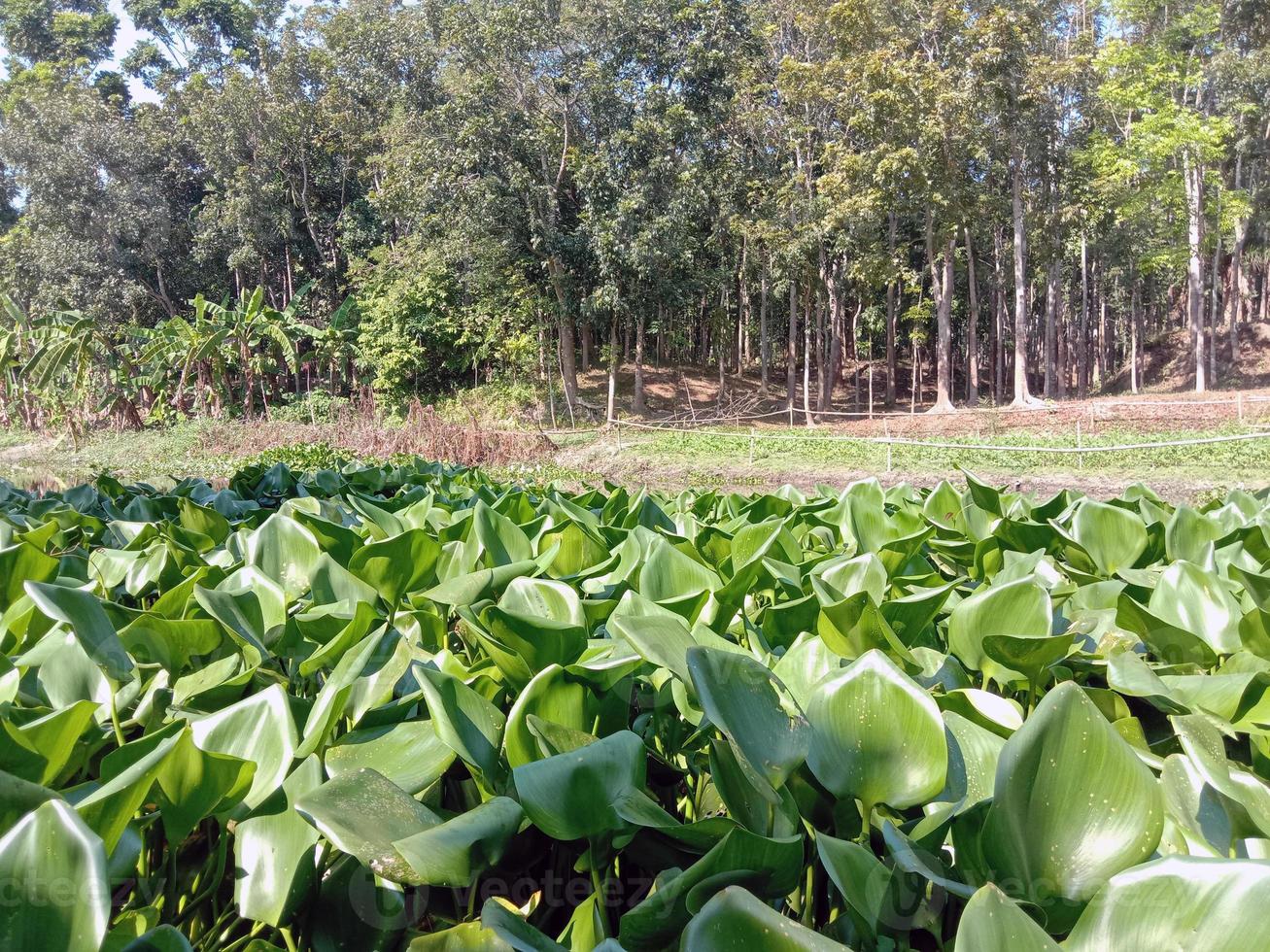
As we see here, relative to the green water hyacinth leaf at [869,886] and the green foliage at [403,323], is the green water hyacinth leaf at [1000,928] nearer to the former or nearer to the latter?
the green water hyacinth leaf at [869,886]

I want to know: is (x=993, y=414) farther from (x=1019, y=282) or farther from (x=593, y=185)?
(x=593, y=185)

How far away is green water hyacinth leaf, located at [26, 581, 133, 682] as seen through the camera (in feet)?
4.10

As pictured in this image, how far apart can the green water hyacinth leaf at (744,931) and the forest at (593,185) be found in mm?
22969

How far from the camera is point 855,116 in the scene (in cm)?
2302

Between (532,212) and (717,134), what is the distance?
618cm

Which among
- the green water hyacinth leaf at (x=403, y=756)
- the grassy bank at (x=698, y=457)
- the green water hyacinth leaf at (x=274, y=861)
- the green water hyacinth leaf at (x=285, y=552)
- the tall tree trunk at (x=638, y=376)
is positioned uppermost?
the tall tree trunk at (x=638, y=376)

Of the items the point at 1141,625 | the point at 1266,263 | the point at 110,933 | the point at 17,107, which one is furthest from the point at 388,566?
the point at 1266,263

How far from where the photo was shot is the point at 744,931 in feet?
2.04

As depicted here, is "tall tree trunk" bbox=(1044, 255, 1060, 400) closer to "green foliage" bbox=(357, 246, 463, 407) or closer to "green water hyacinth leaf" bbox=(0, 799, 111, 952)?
"green foliage" bbox=(357, 246, 463, 407)

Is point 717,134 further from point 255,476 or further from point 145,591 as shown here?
point 145,591

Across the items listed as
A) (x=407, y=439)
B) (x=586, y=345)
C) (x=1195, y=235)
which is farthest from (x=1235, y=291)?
(x=407, y=439)

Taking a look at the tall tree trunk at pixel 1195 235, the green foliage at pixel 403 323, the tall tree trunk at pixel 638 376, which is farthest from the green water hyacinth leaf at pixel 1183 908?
the tall tree trunk at pixel 1195 235

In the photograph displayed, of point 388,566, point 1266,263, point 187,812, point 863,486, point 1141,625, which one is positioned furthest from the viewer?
point 1266,263

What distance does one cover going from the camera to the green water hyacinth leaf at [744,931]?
61 cm
